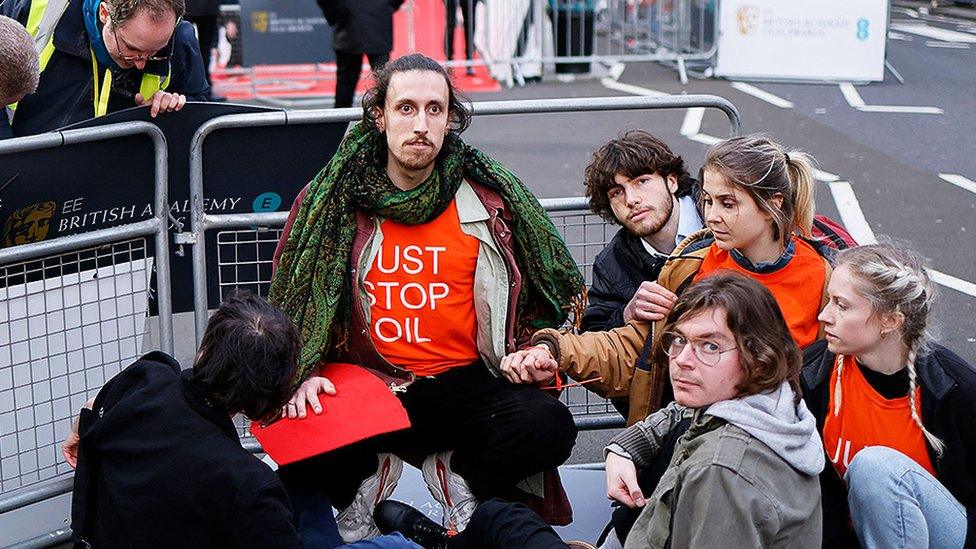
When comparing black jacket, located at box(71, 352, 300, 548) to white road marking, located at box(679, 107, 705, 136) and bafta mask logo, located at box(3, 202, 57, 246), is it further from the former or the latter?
white road marking, located at box(679, 107, 705, 136)

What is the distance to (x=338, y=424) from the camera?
379 cm

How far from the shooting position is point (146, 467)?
2941 millimetres

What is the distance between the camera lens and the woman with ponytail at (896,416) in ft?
10.8

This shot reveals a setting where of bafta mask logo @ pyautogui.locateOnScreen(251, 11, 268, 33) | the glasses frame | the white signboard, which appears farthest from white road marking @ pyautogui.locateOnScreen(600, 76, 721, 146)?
the glasses frame

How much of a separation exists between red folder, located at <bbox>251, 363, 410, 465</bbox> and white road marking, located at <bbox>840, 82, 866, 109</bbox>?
29.5ft

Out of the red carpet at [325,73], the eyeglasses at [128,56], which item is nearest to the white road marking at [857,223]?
the eyeglasses at [128,56]

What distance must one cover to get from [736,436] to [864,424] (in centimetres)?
72

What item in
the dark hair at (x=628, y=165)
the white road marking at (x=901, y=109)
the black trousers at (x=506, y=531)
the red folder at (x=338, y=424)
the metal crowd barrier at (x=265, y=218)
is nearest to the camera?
the black trousers at (x=506, y=531)

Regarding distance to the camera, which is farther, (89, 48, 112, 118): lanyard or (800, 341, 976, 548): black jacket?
(89, 48, 112, 118): lanyard

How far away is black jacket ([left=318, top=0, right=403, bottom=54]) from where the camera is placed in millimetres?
10383

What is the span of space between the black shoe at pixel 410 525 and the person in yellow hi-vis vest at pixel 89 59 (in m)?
1.63

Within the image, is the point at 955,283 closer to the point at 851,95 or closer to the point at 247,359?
the point at 247,359

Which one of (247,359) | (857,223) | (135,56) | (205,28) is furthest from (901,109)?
(247,359)

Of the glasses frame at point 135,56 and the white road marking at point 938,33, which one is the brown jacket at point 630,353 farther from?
the white road marking at point 938,33
